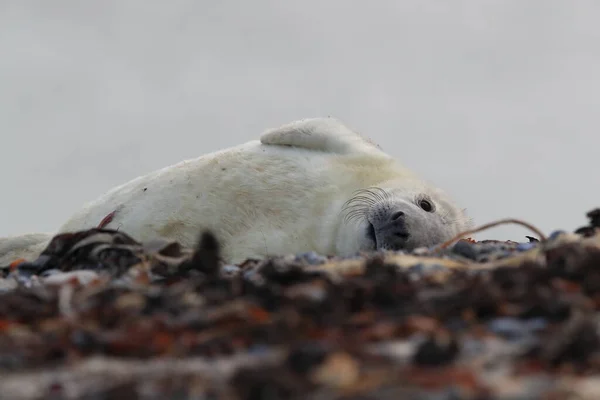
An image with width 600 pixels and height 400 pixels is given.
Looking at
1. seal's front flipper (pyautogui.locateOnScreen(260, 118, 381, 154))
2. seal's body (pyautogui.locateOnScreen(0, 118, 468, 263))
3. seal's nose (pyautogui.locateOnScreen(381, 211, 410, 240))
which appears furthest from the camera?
seal's front flipper (pyautogui.locateOnScreen(260, 118, 381, 154))

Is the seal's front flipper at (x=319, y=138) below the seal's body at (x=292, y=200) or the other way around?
the other way around

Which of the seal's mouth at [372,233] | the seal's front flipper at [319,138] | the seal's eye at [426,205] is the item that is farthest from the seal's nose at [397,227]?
the seal's front flipper at [319,138]

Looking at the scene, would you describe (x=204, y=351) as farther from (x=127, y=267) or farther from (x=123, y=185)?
(x=123, y=185)

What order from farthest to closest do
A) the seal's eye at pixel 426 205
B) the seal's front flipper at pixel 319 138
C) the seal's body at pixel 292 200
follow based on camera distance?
the seal's front flipper at pixel 319 138, the seal's eye at pixel 426 205, the seal's body at pixel 292 200

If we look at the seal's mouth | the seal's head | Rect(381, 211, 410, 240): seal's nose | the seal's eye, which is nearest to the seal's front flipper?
the seal's head

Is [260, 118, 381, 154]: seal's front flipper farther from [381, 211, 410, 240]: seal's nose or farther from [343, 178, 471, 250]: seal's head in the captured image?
[381, 211, 410, 240]: seal's nose

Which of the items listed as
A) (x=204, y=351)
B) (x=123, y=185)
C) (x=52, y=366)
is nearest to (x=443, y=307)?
(x=204, y=351)

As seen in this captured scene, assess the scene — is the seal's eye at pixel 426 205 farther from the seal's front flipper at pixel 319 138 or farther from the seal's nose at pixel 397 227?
the seal's front flipper at pixel 319 138
